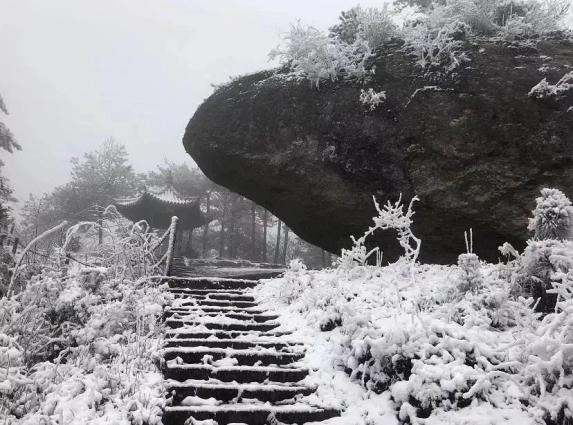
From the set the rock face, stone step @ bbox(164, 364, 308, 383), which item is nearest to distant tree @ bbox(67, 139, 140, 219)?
the rock face

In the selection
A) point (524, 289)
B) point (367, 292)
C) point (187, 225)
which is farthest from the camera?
point (187, 225)

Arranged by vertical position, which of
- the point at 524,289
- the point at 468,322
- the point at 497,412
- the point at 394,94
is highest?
the point at 394,94

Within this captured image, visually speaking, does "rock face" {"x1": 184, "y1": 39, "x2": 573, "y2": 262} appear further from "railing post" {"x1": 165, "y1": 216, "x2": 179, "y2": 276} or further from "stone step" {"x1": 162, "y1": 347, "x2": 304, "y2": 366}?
"stone step" {"x1": 162, "y1": 347, "x2": 304, "y2": 366}

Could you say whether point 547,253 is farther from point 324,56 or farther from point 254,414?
point 324,56

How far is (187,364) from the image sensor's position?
4.27 meters

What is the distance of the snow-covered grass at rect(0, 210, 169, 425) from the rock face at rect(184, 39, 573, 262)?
456cm

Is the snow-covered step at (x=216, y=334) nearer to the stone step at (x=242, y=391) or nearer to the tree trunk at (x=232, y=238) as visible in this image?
the stone step at (x=242, y=391)

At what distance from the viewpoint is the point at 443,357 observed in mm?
3371

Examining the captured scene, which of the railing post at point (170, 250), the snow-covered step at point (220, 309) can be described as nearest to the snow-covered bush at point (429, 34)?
the railing post at point (170, 250)

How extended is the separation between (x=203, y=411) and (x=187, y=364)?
0.79 metres

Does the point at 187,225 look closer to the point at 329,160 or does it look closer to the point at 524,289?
the point at 329,160

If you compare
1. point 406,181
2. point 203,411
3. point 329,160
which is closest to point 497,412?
point 203,411

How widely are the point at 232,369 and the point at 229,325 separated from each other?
127cm

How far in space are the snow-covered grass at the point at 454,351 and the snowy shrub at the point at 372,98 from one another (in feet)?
15.0
